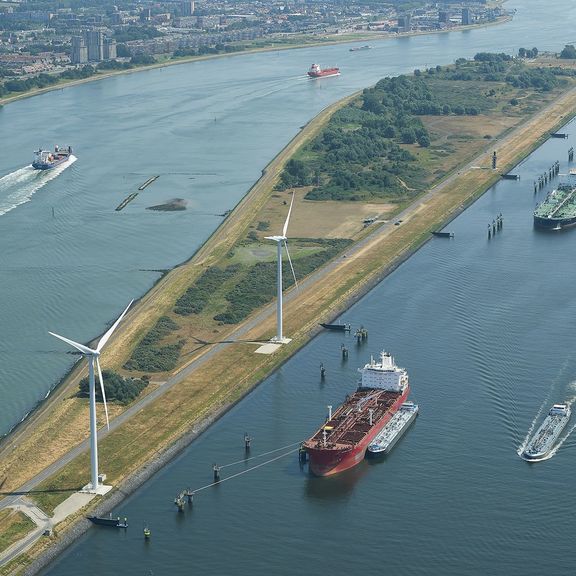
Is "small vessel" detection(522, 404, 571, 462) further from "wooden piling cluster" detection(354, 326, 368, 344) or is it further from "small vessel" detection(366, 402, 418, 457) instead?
"wooden piling cluster" detection(354, 326, 368, 344)

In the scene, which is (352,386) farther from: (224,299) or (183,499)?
(183,499)

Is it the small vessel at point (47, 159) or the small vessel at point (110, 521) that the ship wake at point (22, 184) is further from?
the small vessel at point (110, 521)

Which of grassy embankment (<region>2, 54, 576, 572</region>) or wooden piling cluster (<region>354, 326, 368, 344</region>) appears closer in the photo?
grassy embankment (<region>2, 54, 576, 572</region>)

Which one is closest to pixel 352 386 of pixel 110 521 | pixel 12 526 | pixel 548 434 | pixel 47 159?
pixel 548 434

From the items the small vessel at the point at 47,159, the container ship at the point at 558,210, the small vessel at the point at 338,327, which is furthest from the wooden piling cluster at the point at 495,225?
the small vessel at the point at 47,159

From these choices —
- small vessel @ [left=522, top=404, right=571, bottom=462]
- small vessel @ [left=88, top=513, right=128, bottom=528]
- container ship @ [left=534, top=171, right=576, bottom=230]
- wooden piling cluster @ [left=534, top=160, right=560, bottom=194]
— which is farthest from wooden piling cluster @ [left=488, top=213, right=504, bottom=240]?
small vessel @ [left=88, top=513, right=128, bottom=528]

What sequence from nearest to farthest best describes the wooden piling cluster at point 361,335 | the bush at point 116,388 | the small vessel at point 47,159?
the bush at point 116,388 → the wooden piling cluster at point 361,335 → the small vessel at point 47,159

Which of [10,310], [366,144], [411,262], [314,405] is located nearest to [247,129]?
[366,144]

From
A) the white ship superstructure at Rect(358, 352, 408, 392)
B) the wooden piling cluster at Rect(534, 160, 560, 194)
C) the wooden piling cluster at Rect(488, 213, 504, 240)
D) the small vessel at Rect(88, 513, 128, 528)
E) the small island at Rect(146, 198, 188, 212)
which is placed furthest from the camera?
the wooden piling cluster at Rect(534, 160, 560, 194)
